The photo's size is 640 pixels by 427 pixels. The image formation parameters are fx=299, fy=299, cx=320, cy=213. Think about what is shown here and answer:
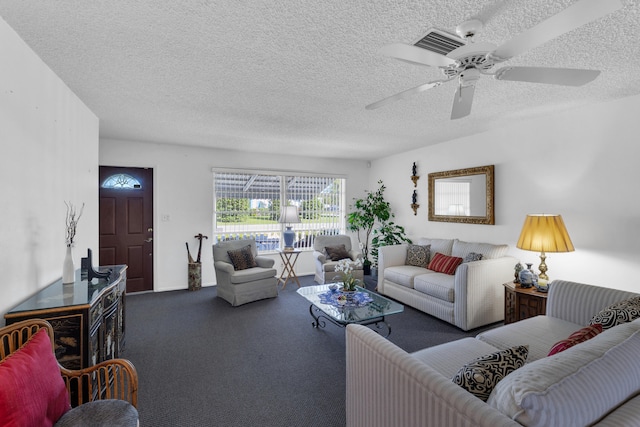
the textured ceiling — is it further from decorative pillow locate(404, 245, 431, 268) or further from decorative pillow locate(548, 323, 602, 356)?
decorative pillow locate(404, 245, 431, 268)

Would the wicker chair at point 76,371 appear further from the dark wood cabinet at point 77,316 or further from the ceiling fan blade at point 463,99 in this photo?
the ceiling fan blade at point 463,99

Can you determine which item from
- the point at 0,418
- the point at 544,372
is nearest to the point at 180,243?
the point at 0,418

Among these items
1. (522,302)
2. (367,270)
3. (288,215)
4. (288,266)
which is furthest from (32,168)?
(367,270)

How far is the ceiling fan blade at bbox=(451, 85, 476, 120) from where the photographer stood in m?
1.92

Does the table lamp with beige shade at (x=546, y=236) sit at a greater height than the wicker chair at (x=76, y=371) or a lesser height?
greater

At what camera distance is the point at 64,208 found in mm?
2580

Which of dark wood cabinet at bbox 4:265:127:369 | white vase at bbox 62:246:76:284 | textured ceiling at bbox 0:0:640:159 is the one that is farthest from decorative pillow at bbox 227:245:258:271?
white vase at bbox 62:246:76:284

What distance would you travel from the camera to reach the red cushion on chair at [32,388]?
1099 millimetres

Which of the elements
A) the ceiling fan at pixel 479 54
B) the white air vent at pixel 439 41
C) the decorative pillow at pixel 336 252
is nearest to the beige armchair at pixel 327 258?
the decorative pillow at pixel 336 252

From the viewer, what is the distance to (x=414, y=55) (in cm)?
154

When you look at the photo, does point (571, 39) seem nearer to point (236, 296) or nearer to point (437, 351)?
point (437, 351)

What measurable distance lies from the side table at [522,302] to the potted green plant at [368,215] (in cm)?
287

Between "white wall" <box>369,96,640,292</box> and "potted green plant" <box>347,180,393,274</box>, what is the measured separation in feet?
5.82

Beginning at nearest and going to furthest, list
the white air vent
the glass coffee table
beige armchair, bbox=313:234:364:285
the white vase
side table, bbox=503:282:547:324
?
the white air vent → the white vase → the glass coffee table → side table, bbox=503:282:547:324 → beige armchair, bbox=313:234:364:285
